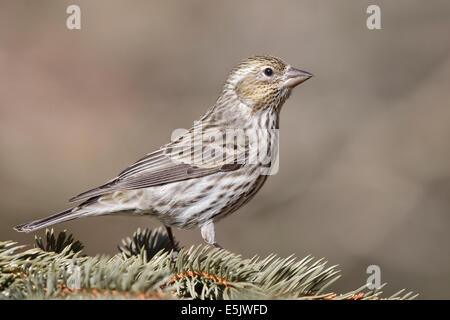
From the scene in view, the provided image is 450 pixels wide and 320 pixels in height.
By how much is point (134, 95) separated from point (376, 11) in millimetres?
2988

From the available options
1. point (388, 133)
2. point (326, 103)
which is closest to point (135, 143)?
point (326, 103)

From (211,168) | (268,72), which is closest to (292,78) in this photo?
(268,72)

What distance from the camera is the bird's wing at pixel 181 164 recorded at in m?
4.38

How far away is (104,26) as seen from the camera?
796 centimetres

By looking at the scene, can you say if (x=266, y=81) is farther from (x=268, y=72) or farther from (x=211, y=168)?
(x=211, y=168)

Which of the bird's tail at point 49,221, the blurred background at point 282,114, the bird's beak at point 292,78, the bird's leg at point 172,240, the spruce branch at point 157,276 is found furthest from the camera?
the blurred background at point 282,114

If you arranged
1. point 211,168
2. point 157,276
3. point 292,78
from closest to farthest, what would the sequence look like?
point 157,276 → point 211,168 → point 292,78

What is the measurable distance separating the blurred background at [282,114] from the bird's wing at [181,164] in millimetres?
2273

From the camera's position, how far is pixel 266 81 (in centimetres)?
481

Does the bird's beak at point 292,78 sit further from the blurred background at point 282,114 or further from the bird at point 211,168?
the blurred background at point 282,114

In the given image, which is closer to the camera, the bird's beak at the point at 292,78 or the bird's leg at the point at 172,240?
the bird's leg at the point at 172,240

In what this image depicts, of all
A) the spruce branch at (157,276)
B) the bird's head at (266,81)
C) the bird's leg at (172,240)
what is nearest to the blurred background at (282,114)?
the bird's head at (266,81)

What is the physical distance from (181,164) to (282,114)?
303cm

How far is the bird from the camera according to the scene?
434 centimetres
